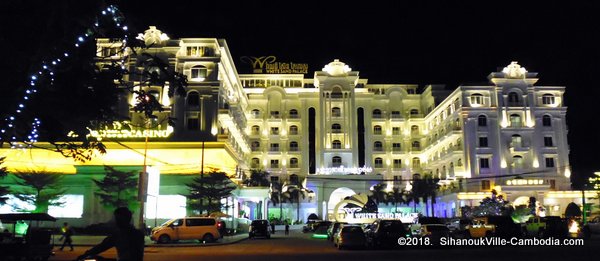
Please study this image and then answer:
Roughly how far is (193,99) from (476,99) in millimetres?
40066

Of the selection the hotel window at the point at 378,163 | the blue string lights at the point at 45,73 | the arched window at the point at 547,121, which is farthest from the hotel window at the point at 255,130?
the blue string lights at the point at 45,73

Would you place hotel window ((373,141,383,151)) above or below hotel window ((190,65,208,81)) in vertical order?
below

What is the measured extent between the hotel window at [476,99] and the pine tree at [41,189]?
5350 cm

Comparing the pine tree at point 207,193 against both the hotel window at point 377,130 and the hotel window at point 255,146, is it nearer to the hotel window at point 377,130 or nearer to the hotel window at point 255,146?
the hotel window at point 255,146

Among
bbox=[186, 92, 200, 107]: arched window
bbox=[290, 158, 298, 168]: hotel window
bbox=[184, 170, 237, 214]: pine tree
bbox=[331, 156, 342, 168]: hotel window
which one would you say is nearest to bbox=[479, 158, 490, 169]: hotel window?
bbox=[331, 156, 342, 168]: hotel window

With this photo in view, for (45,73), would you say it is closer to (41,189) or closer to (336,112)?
(41,189)

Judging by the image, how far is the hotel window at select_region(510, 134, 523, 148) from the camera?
75.9m

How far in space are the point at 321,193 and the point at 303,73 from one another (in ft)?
70.9

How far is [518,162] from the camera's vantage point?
248ft

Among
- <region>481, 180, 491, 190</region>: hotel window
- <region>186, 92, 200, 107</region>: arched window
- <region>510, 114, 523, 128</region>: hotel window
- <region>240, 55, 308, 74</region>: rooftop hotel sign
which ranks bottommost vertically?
<region>481, 180, 491, 190</region>: hotel window

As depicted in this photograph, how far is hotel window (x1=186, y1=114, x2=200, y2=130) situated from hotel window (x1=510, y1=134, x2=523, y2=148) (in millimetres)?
43737

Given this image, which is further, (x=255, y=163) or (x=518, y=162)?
(x=255, y=163)

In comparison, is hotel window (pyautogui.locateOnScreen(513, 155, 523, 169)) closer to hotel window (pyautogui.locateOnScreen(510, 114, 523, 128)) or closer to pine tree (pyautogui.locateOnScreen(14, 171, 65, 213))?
hotel window (pyautogui.locateOnScreen(510, 114, 523, 128))

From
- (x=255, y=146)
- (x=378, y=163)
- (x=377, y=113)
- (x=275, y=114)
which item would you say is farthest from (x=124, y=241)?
(x=377, y=113)
